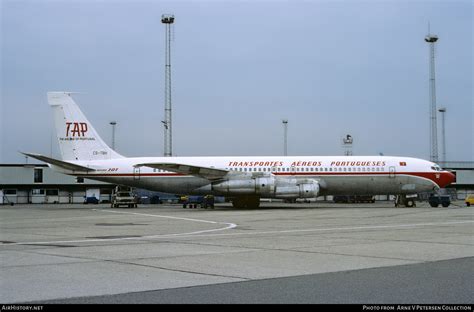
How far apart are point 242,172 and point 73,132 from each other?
13.5m

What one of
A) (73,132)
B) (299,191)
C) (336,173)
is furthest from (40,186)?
(336,173)

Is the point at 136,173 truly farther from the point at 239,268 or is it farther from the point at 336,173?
the point at 239,268

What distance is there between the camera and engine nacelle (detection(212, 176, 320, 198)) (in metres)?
→ 40.4

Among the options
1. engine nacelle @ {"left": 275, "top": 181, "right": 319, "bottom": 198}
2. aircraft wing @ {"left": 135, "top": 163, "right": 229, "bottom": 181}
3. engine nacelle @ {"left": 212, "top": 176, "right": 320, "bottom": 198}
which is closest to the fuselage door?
aircraft wing @ {"left": 135, "top": 163, "right": 229, "bottom": 181}

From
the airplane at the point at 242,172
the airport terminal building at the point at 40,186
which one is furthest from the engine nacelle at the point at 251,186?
the airport terminal building at the point at 40,186

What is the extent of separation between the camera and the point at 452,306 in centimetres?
682

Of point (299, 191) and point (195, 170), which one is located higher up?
point (195, 170)

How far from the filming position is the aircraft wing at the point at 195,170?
39719 mm

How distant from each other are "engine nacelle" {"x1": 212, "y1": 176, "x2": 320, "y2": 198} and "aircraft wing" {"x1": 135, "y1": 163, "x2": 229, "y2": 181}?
931 millimetres

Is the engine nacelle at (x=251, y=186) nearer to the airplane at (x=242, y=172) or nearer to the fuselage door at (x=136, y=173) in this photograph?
the airplane at (x=242, y=172)

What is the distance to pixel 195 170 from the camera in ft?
134

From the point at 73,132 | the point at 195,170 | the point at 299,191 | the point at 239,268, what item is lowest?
the point at 239,268

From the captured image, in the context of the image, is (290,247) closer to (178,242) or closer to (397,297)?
(178,242)

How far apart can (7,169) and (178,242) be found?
6697 cm
